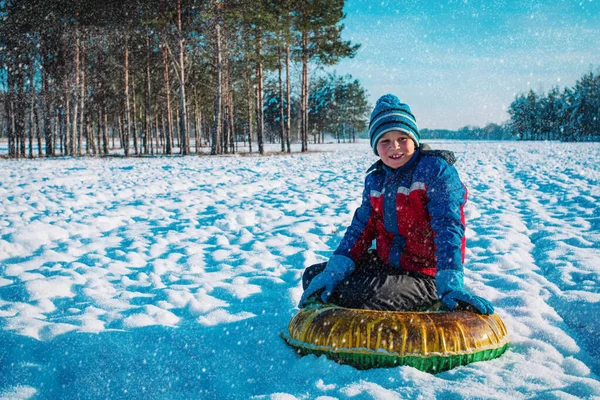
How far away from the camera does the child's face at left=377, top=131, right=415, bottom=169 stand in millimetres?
2375

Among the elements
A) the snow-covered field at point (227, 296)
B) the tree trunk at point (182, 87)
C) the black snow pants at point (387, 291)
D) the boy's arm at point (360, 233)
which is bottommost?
the snow-covered field at point (227, 296)

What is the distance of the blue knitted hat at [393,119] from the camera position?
233 centimetres

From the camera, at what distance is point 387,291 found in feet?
7.23

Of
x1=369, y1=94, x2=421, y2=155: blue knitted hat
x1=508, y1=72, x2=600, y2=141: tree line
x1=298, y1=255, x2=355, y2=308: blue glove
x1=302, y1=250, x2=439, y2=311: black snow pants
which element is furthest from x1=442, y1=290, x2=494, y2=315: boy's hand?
x1=508, y1=72, x2=600, y2=141: tree line

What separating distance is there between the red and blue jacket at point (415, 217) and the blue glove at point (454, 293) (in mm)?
45

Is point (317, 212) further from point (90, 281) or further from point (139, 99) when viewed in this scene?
point (139, 99)

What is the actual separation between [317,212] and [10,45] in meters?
21.0

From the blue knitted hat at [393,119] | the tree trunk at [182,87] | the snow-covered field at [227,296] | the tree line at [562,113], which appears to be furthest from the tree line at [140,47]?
the tree line at [562,113]

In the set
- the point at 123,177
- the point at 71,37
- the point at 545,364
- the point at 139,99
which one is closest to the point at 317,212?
the point at 545,364

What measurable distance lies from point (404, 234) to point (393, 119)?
0.69 metres

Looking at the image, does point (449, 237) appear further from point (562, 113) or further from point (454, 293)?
point (562, 113)

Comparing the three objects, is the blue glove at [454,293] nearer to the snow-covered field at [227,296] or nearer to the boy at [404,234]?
the boy at [404,234]

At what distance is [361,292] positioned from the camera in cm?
225

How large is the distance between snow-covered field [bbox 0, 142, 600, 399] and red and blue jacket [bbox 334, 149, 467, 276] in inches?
24.7
